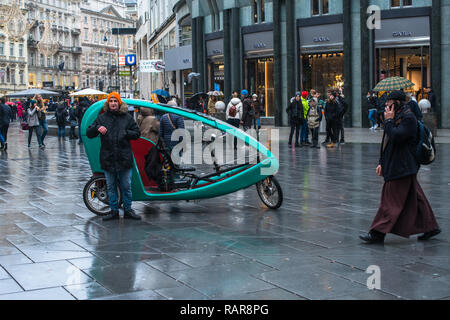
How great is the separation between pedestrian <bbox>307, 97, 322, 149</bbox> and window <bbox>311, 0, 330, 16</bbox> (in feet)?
39.2

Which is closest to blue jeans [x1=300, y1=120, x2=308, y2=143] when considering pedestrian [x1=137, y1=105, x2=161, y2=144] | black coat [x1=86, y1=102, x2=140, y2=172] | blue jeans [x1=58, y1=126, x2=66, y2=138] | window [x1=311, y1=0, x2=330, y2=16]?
pedestrian [x1=137, y1=105, x2=161, y2=144]

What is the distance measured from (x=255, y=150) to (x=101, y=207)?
2.27m

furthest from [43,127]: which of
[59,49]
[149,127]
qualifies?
[59,49]

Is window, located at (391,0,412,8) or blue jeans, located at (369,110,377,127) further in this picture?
window, located at (391,0,412,8)

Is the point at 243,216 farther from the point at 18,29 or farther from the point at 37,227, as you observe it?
the point at 18,29

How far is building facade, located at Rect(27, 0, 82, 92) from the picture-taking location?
10606cm

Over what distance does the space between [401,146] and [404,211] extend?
26.6 inches

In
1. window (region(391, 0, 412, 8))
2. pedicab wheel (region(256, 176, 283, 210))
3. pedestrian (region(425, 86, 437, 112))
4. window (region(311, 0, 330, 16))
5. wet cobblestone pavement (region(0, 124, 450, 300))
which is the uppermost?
window (region(311, 0, 330, 16))

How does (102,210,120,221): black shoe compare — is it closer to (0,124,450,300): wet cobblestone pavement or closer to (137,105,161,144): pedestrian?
(0,124,450,300): wet cobblestone pavement

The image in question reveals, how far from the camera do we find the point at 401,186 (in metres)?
6.89

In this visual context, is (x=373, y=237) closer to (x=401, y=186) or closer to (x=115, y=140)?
(x=401, y=186)

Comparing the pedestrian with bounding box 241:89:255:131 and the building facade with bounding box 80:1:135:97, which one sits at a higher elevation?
the building facade with bounding box 80:1:135:97

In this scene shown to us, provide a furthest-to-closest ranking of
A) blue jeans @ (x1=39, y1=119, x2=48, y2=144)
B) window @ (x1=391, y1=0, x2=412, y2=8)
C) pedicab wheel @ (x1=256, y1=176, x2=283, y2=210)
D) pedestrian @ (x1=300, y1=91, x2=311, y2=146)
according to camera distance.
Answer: window @ (x1=391, y1=0, x2=412, y2=8) → blue jeans @ (x1=39, y1=119, x2=48, y2=144) → pedestrian @ (x1=300, y1=91, x2=311, y2=146) → pedicab wheel @ (x1=256, y1=176, x2=283, y2=210)

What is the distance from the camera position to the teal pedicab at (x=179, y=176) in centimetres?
918
